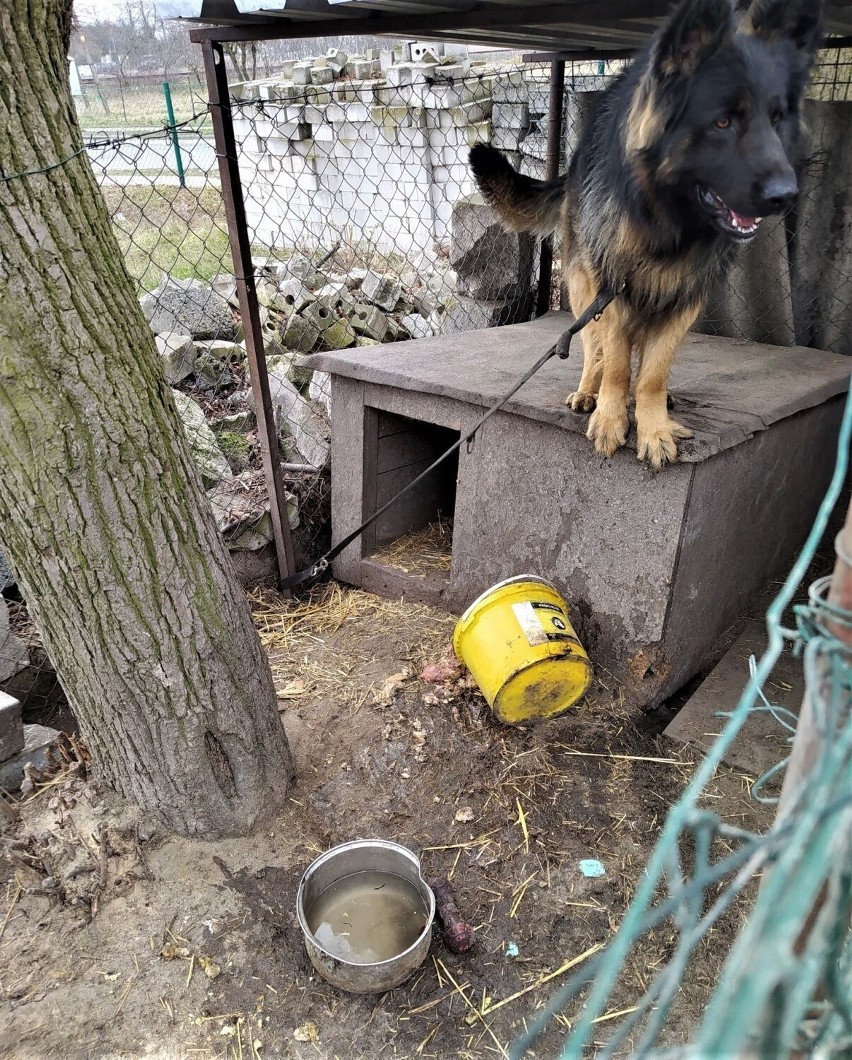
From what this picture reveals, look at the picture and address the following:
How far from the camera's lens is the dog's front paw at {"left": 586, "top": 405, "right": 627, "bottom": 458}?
9.17ft

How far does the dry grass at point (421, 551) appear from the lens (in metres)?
3.96

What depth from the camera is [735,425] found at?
9.17ft

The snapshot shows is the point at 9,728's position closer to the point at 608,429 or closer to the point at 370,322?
the point at 608,429

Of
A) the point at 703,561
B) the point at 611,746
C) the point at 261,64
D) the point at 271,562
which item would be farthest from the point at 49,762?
the point at 261,64

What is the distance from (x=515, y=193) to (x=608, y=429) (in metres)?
1.32

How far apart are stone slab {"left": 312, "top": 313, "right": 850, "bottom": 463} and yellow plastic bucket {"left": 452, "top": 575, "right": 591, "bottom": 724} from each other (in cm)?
71

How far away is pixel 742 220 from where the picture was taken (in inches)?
87.2

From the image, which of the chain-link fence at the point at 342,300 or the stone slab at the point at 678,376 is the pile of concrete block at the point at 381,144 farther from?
the stone slab at the point at 678,376

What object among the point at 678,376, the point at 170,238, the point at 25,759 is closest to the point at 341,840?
the point at 25,759

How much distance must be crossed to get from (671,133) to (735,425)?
3.51 ft

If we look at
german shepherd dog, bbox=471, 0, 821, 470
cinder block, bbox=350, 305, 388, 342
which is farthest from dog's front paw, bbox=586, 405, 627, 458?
cinder block, bbox=350, 305, 388, 342

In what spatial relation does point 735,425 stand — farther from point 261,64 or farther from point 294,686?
point 261,64

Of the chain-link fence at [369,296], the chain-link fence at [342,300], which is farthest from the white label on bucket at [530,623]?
the chain-link fence at [369,296]

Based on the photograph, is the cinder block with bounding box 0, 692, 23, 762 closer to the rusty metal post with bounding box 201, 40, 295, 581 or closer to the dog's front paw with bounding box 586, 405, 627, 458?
the rusty metal post with bounding box 201, 40, 295, 581
